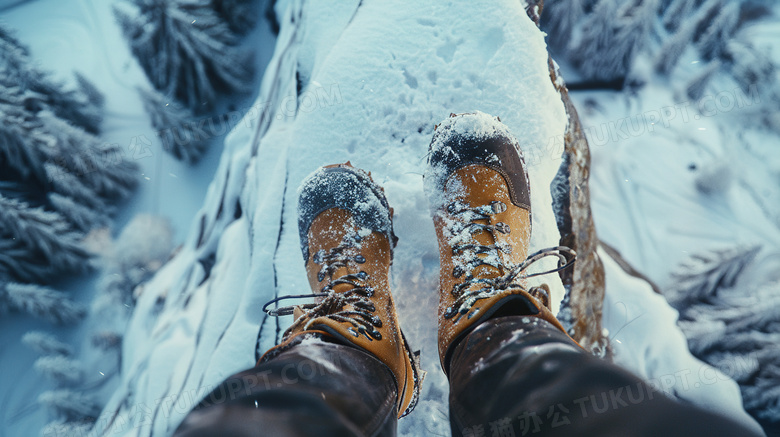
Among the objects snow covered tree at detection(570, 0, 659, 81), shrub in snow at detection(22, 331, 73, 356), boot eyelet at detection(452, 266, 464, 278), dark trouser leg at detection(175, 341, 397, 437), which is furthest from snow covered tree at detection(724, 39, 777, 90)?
shrub in snow at detection(22, 331, 73, 356)

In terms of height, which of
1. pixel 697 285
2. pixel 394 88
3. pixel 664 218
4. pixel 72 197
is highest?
pixel 394 88

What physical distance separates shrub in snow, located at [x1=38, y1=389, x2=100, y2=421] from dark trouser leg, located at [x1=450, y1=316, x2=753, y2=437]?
132 inches

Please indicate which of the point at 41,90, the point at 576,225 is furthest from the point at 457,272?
the point at 41,90

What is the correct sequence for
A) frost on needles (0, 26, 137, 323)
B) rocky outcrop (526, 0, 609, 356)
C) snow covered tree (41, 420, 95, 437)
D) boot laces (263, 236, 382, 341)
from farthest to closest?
frost on needles (0, 26, 137, 323), snow covered tree (41, 420, 95, 437), rocky outcrop (526, 0, 609, 356), boot laces (263, 236, 382, 341)

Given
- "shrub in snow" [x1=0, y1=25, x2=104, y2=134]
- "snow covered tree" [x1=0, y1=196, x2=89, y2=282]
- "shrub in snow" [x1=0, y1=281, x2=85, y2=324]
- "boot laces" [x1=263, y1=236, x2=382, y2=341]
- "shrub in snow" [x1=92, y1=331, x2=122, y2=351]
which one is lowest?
"shrub in snow" [x1=92, y1=331, x2=122, y2=351]

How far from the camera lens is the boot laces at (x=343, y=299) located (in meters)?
0.93

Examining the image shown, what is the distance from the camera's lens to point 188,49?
3.01m

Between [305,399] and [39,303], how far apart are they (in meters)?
3.64

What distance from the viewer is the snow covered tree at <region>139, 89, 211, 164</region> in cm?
317

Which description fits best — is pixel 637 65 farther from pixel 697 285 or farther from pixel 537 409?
Answer: pixel 537 409

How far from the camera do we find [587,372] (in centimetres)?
55

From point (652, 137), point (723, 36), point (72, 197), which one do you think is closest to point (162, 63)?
point (72, 197)

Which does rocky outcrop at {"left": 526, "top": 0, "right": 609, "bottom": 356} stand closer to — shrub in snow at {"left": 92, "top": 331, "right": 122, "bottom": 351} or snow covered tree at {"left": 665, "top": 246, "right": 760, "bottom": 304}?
snow covered tree at {"left": 665, "top": 246, "right": 760, "bottom": 304}

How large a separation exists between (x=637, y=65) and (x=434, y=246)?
3.98 m
